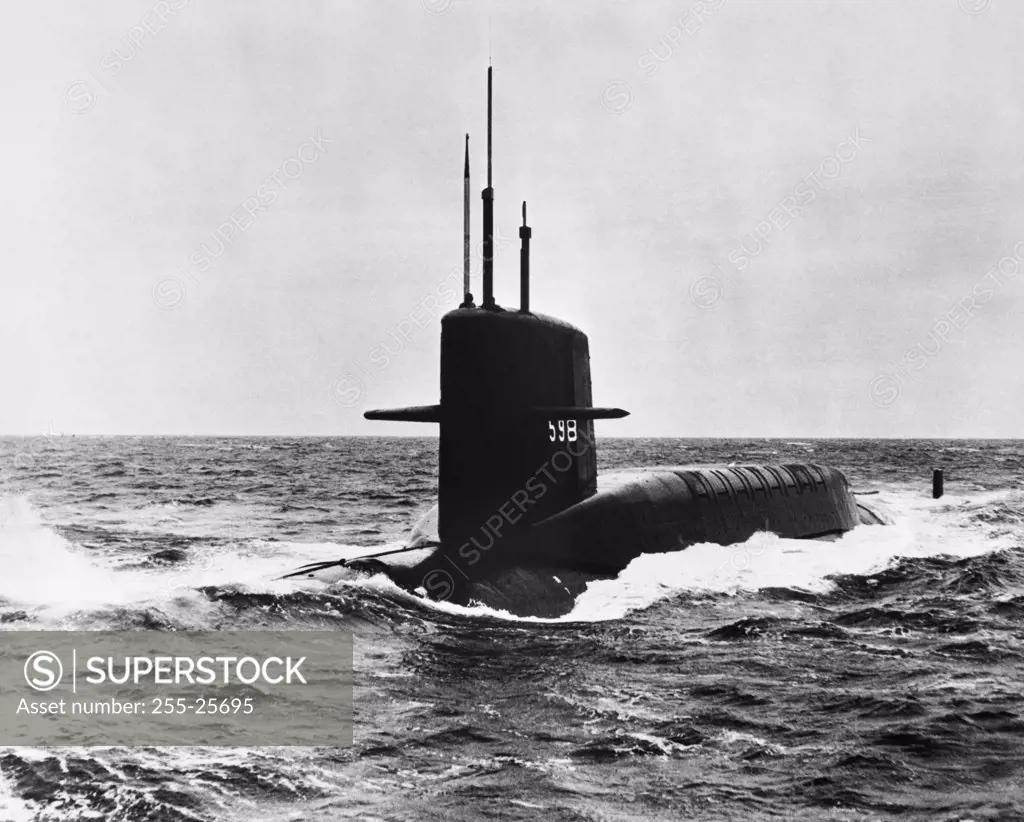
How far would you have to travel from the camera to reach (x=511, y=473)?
35.9 feet

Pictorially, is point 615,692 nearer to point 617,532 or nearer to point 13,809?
point 13,809

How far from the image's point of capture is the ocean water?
17.7ft

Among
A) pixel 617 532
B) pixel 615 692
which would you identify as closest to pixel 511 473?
pixel 617 532

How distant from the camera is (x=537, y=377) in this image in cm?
1124

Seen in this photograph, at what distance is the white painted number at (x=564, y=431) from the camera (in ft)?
38.0

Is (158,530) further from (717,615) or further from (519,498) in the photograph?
(717,615)

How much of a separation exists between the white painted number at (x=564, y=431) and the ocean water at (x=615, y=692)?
183 centimetres

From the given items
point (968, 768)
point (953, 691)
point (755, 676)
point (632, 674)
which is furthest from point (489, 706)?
point (953, 691)

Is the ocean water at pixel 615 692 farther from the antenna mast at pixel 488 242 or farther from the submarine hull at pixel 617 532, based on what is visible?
the antenna mast at pixel 488 242

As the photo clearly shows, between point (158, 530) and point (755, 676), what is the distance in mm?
15538

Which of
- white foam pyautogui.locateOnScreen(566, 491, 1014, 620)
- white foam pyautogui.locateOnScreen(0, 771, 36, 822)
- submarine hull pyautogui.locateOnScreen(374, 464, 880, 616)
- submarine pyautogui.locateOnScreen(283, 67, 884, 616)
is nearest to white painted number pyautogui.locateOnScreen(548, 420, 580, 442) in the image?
submarine pyautogui.locateOnScreen(283, 67, 884, 616)

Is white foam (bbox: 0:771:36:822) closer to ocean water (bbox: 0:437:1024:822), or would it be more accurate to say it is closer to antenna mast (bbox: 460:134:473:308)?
ocean water (bbox: 0:437:1024:822)

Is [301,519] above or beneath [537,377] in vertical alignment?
beneath

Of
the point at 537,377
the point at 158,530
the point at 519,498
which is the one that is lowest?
the point at 158,530
